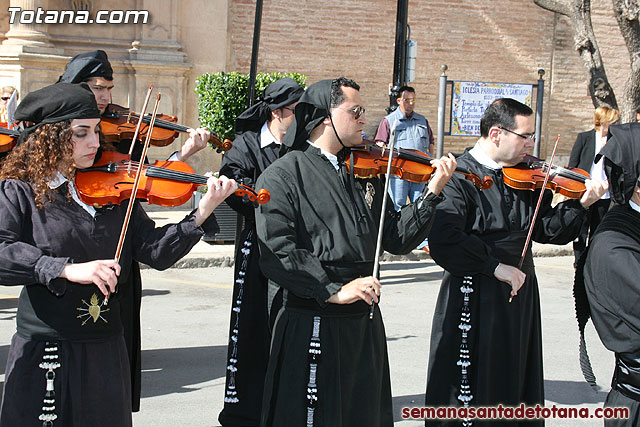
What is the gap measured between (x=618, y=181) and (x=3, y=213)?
7.58ft

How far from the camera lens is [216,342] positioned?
705 centimetres

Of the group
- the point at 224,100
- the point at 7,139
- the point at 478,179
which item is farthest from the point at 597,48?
the point at 7,139

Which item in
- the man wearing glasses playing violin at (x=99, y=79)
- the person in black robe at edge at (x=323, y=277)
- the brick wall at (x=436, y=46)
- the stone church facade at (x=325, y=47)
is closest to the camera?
the person in black robe at edge at (x=323, y=277)

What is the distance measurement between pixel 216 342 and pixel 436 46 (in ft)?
33.7

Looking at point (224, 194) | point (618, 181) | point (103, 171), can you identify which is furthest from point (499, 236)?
point (103, 171)

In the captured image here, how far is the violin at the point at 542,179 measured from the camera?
4.46 m

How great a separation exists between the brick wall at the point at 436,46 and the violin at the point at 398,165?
10.1m

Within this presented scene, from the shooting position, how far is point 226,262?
10.5 metres

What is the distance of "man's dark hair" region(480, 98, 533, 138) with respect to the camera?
178 inches

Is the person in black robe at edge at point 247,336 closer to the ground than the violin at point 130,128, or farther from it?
closer to the ground

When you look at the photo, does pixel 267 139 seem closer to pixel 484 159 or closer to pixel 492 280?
pixel 484 159

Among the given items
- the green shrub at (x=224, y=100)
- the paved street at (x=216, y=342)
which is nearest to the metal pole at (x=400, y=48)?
the green shrub at (x=224, y=100)

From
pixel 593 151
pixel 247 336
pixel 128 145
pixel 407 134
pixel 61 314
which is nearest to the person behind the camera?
pixel 61 314

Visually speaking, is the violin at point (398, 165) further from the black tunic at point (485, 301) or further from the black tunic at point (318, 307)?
the black tunic at point (318, 307)
